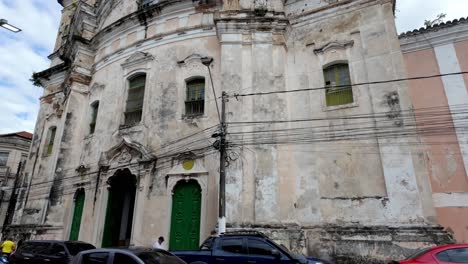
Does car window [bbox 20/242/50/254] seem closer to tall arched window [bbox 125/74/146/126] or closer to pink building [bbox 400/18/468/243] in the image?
tall arched window [bbox 125/74/146/126]

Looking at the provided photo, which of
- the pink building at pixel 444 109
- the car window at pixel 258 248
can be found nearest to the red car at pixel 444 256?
the car window at pixel 258 248

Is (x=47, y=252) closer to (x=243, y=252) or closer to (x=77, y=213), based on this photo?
(x=77, y=213)

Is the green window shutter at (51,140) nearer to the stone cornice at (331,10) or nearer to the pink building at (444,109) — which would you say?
the stone cornice at (331,10)

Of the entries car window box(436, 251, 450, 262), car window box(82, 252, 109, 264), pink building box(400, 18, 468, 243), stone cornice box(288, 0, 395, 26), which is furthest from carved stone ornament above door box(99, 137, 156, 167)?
pink building box(400, 18, 468, 243)

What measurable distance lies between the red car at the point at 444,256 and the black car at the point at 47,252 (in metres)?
8.74

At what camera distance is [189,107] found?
13.9 metres

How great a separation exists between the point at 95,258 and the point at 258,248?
11.3ft

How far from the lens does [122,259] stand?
5.64 meters

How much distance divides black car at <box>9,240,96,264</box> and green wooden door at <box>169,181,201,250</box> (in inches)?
Answer: 121

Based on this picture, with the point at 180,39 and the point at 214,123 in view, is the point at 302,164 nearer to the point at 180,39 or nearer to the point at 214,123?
the point at 214,123

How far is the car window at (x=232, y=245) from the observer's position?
7.54 m

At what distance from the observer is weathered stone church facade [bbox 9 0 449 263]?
10523mm

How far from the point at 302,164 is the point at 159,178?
18.8ft

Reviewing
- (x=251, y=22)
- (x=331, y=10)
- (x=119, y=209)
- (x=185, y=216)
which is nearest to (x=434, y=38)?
(x=331, y=10)
